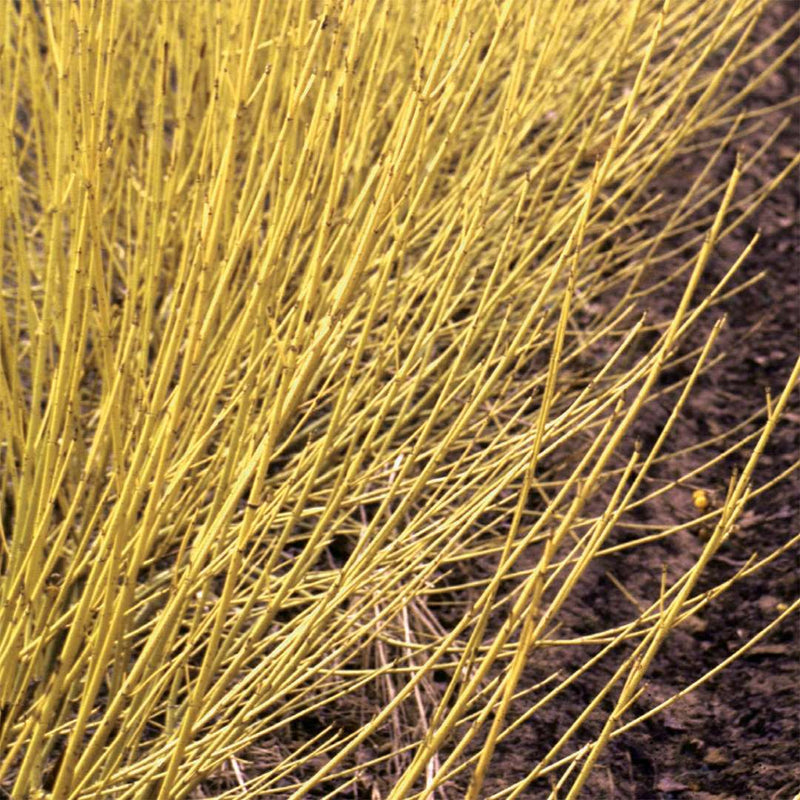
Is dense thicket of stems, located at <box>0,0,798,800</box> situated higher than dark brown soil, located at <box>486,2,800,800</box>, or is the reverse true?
dense thicket of stems, located at <box>0,0,798,800</box>

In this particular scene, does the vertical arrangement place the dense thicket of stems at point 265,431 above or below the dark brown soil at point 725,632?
above

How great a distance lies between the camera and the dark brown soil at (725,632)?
7.98ft

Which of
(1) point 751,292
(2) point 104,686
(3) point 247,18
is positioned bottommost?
(2) point 104,686

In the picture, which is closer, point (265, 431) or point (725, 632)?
point (265, 431)

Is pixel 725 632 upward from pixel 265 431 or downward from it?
downward

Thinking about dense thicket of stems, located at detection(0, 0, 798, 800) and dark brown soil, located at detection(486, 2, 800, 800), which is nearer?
dense thicket of stems, located at detection(0, 0, 798, 800)

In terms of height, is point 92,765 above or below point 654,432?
above

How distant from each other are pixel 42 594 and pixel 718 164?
3358 mm

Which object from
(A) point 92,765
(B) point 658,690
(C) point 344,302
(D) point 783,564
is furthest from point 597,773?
(C) point 344,302

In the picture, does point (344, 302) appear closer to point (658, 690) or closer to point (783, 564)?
point (658, 690)

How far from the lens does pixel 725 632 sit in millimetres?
2848

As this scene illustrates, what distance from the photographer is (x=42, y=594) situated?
1807mm

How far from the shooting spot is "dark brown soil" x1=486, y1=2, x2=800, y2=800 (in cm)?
243

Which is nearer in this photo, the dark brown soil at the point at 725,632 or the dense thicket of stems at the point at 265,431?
the dense thicket of stems at the point at 265,431
